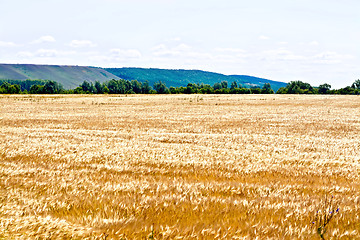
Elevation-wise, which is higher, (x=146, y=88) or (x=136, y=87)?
(x=136, y=87)

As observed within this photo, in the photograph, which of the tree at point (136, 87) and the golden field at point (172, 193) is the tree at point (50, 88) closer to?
the tree at point (136, 87)

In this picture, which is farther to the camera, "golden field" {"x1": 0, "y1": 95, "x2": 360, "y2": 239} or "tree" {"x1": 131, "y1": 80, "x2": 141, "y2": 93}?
"tree" {"x1": 131, "y1": 80, "x2": 141, "y2": 93}

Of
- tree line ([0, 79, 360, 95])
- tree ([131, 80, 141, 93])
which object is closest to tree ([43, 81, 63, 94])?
tree line ([0, 79, 360, 95])

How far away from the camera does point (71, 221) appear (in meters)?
4.72

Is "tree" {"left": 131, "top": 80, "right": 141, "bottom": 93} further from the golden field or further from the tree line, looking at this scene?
the golden field

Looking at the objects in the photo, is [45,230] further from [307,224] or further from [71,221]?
[307,224]

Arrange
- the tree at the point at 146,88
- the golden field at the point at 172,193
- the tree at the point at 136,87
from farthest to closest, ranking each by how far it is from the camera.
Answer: the tree at the point at 136,87 → the tree at the point at 146,88 → the golden field at the point at 172,193

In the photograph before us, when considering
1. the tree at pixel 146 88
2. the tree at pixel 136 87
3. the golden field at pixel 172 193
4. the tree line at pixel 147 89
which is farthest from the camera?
the tree at pixel 136 87

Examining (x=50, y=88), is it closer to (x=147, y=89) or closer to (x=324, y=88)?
(x=147, y=89)

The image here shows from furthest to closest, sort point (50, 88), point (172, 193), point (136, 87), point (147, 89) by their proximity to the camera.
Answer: point (136, 87)
point (147, 89)
point (50, 88)
point (172, 193)

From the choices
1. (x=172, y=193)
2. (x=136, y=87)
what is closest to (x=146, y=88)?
(x=136, y=87)

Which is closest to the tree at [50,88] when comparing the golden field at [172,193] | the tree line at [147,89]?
the tree line at [147,89]

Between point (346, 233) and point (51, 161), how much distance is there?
27.6 ft

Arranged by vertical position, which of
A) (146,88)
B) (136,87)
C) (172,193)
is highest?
(136,87)
